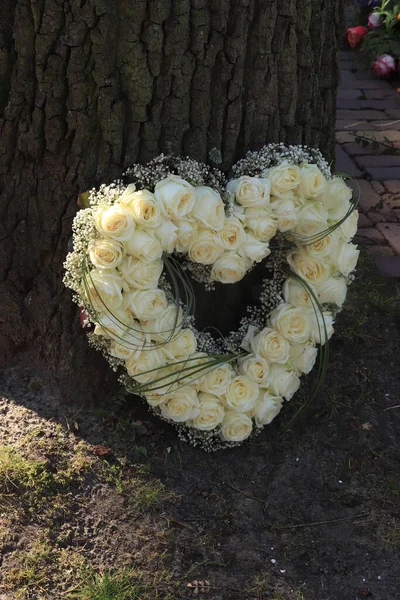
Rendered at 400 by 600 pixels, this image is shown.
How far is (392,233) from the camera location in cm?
396

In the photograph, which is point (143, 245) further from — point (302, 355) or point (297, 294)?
point (302, 355)

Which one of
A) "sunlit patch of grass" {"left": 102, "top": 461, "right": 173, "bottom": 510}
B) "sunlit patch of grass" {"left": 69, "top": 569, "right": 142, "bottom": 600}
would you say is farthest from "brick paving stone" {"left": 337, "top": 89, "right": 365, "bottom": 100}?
"sunlit patch of grass" {"left": 69, "top": 569, "right": 142, "bottom": 600}

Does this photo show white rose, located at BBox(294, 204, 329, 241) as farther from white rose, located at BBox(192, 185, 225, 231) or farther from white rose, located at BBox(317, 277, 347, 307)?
white rose, located at BBox(192, 185, 225, 231)

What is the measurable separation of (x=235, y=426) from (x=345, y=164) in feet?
7.77

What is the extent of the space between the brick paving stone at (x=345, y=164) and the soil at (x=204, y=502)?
1.76m

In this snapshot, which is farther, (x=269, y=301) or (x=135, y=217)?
(x=269, y=301)

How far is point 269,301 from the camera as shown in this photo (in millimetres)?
2707

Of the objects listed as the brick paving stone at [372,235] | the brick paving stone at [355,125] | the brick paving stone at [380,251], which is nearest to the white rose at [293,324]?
the brick paving stone at [380,251]

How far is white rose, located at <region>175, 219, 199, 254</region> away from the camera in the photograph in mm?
2340

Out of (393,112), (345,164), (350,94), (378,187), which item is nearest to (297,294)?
(378,187)

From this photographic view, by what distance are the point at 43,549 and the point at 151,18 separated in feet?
5.36

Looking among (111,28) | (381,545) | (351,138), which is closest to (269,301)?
(381,545)

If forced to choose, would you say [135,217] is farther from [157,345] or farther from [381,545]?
[381,545]

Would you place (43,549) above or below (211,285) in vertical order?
below
